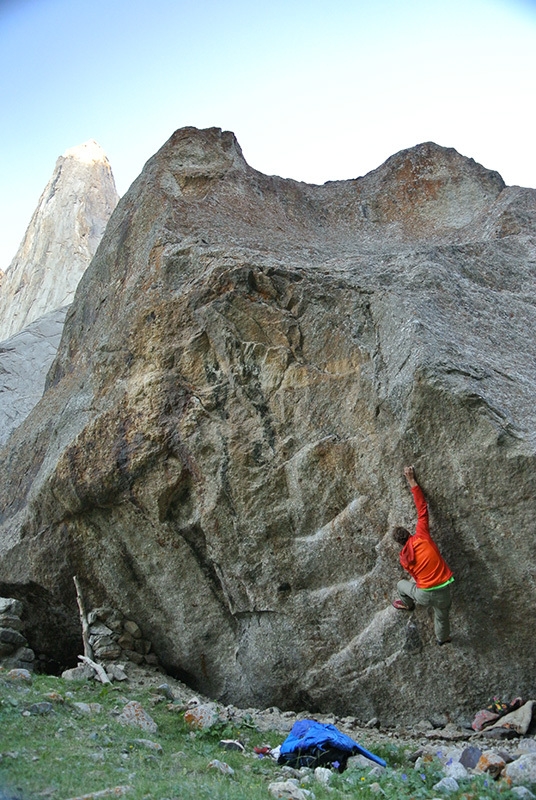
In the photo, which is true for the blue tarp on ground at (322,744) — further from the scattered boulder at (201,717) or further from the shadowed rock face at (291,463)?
the shadowed rock face at (291,463)

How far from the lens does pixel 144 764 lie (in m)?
6.46

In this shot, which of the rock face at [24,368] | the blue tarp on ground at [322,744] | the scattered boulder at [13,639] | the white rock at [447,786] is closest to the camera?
the white rock at [447,786]

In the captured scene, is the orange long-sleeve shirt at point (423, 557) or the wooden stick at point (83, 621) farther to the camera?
the wooden stick at point (83, 621)

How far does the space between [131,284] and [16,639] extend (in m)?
5.30

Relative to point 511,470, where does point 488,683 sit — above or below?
below

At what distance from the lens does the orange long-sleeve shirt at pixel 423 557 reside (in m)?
8.18

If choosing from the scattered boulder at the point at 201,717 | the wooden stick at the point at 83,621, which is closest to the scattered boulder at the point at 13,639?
the wooden stick at the point at 83,621

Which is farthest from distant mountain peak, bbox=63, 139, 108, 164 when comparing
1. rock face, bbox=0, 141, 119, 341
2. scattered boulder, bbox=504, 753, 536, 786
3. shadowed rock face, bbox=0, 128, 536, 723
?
scattered boulder, bbox=504, 753, 536, 786

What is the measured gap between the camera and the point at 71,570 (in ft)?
35.1

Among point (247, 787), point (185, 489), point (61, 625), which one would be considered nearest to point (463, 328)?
point (185, 489)

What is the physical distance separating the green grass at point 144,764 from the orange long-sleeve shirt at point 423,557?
176 cm

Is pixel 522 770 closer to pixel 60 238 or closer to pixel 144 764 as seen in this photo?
pixel 144 764

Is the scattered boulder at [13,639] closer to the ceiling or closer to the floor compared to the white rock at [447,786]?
closer to the floor

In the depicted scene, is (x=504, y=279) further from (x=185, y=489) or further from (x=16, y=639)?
(x=16, y=639)
